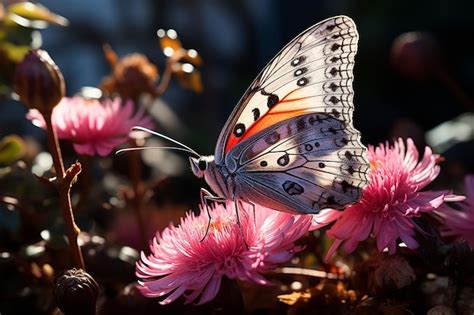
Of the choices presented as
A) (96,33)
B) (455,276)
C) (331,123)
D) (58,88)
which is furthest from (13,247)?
(96,33)

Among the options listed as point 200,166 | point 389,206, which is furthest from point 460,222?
point 200,166

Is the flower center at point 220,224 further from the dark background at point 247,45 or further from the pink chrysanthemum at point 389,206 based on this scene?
the dark background at point 247,45

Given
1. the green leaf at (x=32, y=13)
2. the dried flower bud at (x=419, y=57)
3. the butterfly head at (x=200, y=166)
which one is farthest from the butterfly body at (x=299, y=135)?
the dried flower bud at (x=419, y=57)

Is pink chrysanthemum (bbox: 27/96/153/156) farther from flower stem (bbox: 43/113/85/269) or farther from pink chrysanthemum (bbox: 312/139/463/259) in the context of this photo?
pink chrysanthemum (bbox: 312/139/463/259)

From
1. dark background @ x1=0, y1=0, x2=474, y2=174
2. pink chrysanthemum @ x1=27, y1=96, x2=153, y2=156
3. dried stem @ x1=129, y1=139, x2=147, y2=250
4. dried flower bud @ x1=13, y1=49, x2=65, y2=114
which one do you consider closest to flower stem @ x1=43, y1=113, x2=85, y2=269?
dried flower bud @ x1=13, y1=49, x2=65, y2=114

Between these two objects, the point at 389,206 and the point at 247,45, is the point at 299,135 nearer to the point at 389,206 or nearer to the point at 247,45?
the point at 389,206

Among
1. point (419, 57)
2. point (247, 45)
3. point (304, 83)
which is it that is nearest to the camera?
point (304, 83)
